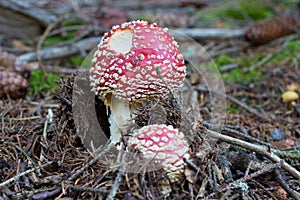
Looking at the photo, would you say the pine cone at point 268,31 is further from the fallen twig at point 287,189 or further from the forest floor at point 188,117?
the fallen twig at point 287,189

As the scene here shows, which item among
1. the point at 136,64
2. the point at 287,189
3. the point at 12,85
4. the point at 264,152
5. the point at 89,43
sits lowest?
the point at 287,189

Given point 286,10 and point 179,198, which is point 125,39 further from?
point 286,10

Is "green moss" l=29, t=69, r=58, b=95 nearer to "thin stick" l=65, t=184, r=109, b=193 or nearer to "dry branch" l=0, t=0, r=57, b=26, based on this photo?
"dry branch" l=0, t=0, r=57, b=26

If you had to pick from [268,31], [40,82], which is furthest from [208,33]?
[40,82]

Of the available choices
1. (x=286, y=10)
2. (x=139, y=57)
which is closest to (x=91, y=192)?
(x=139, y=57)

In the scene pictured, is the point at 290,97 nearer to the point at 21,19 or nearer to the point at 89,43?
the point at 89,43

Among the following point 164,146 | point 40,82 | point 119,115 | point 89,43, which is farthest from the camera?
point 89,43

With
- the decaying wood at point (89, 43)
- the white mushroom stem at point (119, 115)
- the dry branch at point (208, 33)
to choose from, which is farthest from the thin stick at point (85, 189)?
the dry branch at point (208, 33)
